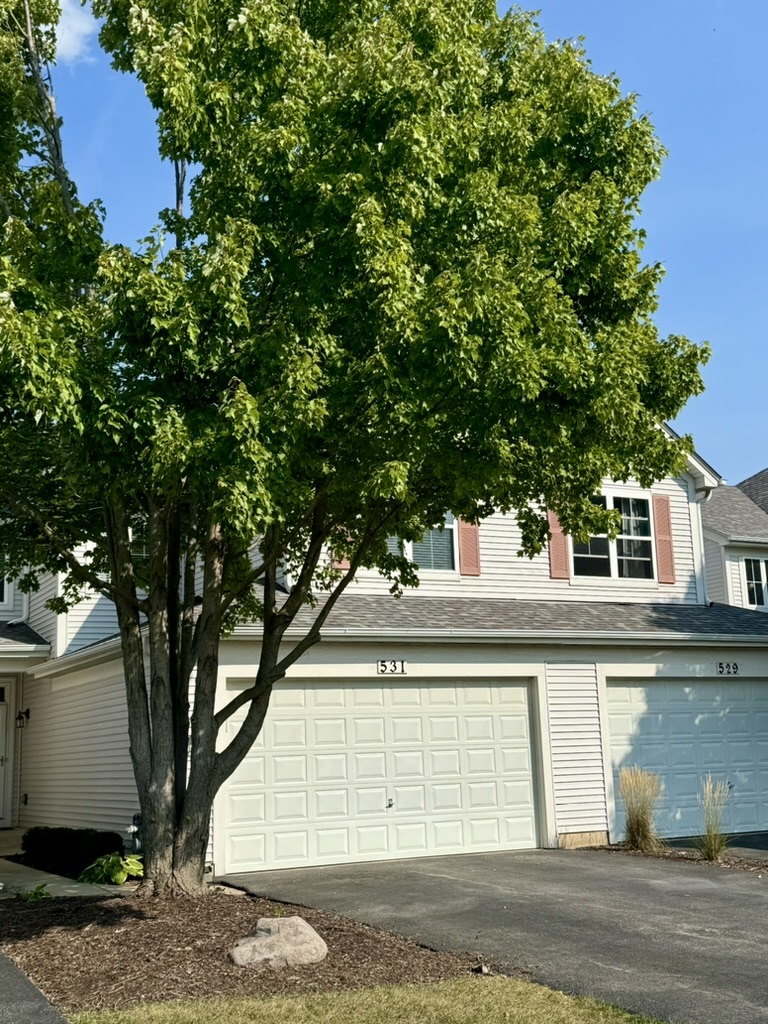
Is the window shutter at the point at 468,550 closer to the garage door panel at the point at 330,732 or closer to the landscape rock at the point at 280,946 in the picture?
the garage door panel at the point at 330,732

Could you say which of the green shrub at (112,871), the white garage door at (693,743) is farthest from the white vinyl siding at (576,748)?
the green shrub at (112,871)

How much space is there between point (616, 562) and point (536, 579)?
171 centimetres

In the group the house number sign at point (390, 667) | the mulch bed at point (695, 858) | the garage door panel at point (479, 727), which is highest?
the house number sign at point (390, 667)

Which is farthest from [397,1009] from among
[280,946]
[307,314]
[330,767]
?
[330,767]

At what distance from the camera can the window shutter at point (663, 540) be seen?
20250 millimetres

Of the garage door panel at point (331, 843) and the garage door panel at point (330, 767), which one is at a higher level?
the garage door panel at point (330, 767)

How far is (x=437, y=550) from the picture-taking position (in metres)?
18.6

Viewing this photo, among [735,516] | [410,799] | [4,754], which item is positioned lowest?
[410,799]

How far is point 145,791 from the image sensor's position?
10.5m

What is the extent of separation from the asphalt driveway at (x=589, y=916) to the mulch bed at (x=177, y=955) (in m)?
0.56

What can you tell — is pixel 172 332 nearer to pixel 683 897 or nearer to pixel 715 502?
pixel 683 897

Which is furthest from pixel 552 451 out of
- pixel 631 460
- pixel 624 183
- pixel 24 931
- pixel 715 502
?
pixel 715 502

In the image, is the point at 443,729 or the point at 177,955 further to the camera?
the point at 443,729

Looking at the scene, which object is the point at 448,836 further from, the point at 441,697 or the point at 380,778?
the point at 441,697
